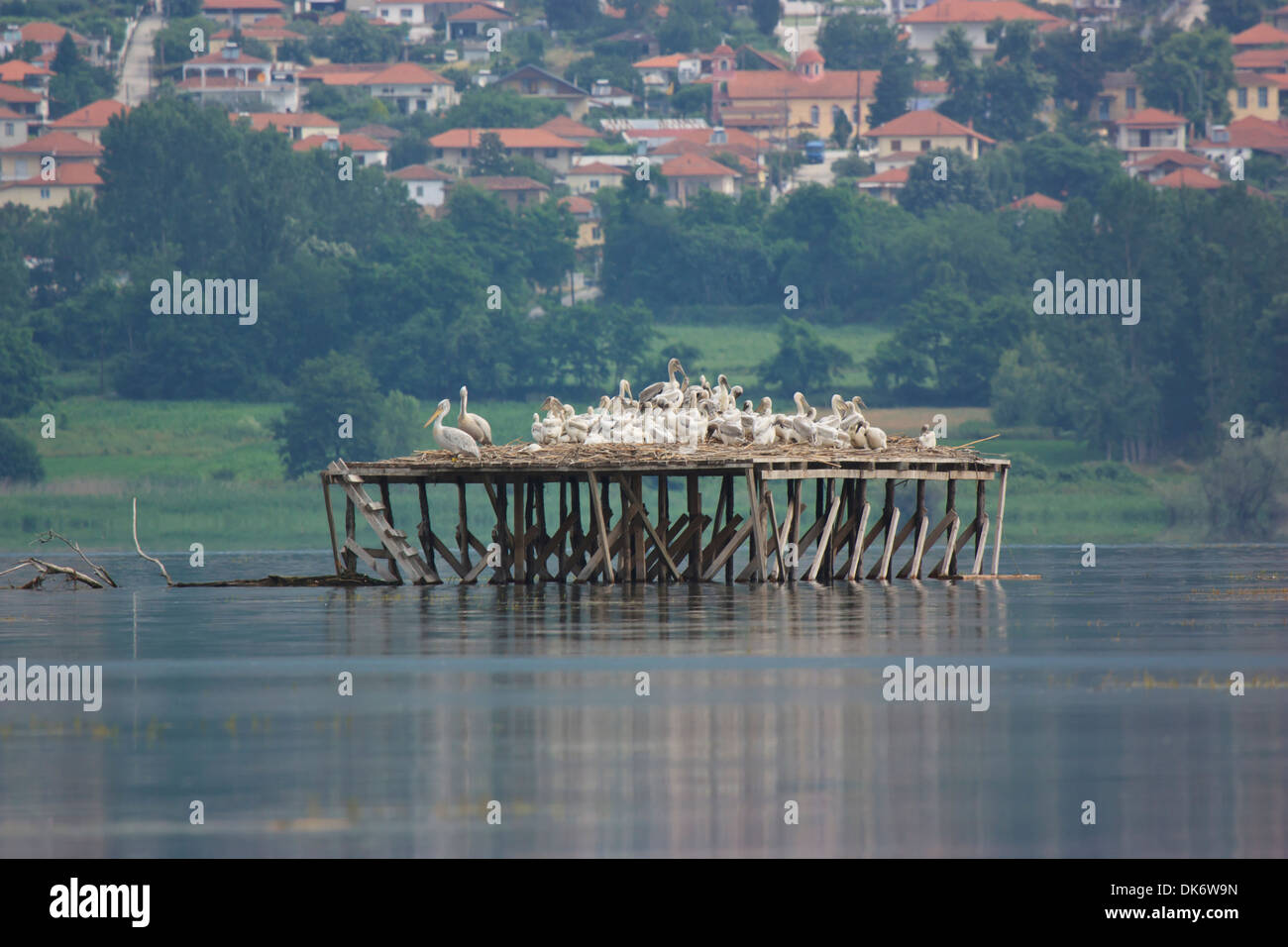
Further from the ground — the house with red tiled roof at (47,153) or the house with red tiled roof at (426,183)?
the house with red tiled roof at (47,153)

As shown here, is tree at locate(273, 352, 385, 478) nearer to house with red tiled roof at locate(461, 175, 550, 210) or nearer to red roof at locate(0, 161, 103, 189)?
red roof at locate(0, 161, 103, 189)

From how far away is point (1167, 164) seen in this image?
185 metres

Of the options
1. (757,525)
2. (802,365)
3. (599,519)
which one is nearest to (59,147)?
(802,365)

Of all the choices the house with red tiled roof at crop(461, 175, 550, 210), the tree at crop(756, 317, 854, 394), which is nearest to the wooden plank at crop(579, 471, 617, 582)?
the tree at crop(756, 317, 854, 394)

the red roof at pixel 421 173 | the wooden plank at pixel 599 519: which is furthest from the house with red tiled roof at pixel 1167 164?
the wooden plank at pixel 599 519

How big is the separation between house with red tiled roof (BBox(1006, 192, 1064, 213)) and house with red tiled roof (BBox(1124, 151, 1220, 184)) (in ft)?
43.3

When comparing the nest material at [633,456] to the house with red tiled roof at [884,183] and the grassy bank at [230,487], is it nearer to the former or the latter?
the grassy bank at [230,487]

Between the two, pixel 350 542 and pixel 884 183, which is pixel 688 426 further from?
pixel 884 183

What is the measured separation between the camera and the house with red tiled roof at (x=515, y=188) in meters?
190

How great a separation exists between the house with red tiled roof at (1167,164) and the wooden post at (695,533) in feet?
428

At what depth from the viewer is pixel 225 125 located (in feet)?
518
